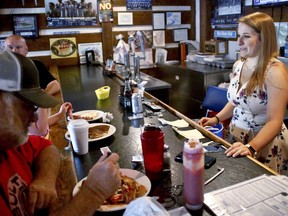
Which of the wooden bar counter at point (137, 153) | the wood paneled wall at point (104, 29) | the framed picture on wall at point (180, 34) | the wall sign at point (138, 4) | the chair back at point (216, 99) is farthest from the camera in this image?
the framed picture on wall at point (180, 34)

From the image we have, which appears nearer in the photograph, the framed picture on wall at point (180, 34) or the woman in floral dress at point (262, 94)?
the woman in floral dress at point (262, 94)

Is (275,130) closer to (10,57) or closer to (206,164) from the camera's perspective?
(206,164)

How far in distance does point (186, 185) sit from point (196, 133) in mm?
686

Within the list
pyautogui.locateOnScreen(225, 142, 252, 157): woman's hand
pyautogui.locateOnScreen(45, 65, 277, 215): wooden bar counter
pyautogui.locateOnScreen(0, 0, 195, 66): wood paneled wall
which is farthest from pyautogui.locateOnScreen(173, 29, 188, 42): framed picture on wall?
pyautogui.locateOnScreen(225, 142, 252, 157): woman's hand

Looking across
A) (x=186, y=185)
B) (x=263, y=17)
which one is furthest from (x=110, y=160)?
(x=263, y=17)

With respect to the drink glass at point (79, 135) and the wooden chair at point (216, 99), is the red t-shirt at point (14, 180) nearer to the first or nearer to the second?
the drink glass at point (79, 135)

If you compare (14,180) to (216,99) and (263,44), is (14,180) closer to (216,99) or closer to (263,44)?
(263,44)

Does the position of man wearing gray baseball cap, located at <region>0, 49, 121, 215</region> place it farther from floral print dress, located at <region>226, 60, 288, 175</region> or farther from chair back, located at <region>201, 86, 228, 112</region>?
chair back, located at <region>201, 86, 228, 112</region>

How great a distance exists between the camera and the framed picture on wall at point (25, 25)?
4182 mm

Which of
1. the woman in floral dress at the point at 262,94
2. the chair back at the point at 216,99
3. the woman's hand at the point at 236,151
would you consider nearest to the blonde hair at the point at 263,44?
the woman in floral dress at the point at 262,94

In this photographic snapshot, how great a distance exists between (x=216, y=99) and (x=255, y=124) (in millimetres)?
769

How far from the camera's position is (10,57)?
0.77m

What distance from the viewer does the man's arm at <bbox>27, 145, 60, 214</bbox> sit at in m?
0.86

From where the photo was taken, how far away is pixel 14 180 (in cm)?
85
